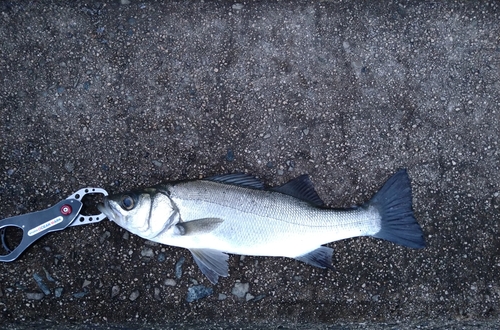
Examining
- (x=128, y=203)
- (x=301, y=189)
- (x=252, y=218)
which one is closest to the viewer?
(x=128, y=203)

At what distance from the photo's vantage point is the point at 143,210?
319 centimetres

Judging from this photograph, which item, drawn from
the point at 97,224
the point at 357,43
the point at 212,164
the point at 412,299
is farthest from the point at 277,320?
the point at 357,43

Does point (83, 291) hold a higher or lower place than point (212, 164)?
lower

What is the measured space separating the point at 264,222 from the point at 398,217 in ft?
3.25

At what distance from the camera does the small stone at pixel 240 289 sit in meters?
3.58

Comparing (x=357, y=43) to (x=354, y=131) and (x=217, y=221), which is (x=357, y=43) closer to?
(x=354, y=131)

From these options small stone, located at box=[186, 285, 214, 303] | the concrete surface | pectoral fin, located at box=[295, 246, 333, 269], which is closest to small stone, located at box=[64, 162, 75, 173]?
the concrete surface

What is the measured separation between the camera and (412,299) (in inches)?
142

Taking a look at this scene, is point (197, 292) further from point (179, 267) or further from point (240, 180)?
point (240, 180)

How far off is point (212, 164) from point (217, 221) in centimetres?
54

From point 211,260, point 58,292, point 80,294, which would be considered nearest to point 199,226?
point 211,260

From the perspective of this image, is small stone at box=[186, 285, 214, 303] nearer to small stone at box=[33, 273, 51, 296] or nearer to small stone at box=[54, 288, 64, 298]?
small stone at box=[54, 288, 64, 298]

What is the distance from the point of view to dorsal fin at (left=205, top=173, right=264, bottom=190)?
334cm

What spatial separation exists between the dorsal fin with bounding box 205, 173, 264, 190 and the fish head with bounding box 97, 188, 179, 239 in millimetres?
390
